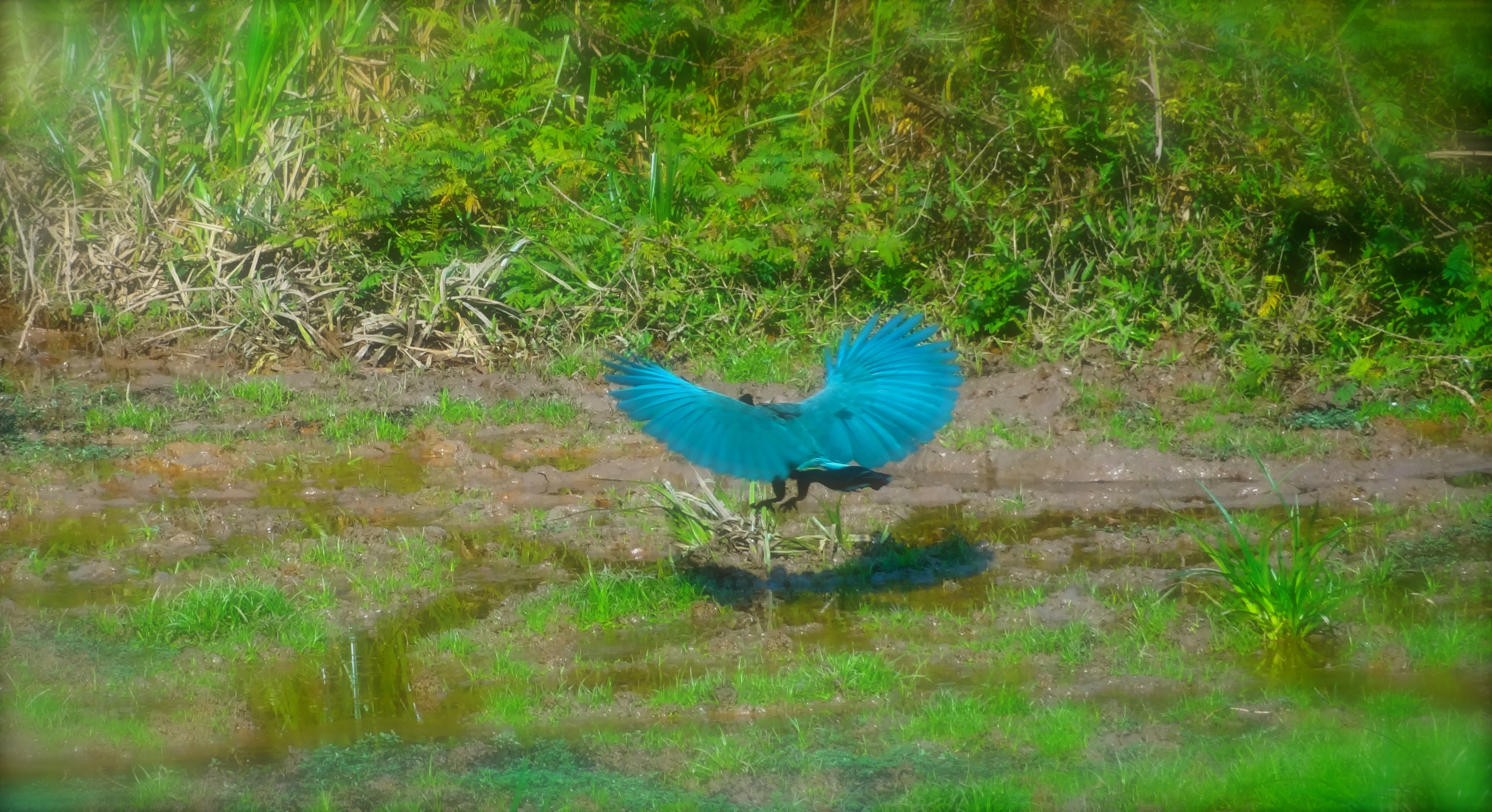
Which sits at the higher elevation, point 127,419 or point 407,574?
point 127,419

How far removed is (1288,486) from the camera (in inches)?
243

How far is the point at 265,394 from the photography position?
7.53 metres

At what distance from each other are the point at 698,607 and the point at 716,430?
0.86m

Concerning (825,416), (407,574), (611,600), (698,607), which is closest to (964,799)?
(825,416)

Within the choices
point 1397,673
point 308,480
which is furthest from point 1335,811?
point 308,480

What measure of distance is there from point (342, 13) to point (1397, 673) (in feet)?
27.2

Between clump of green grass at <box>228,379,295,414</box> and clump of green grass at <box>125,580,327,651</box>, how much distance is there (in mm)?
2601

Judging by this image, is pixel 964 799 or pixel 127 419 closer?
pixel 964 799

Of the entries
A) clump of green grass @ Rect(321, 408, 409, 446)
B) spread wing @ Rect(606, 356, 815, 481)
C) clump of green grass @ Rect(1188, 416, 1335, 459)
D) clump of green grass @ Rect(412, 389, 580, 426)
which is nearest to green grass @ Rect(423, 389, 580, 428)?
clump of green grass @ Rect(412, 389, 580, 426)

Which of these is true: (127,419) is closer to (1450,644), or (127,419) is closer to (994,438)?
(994,438)

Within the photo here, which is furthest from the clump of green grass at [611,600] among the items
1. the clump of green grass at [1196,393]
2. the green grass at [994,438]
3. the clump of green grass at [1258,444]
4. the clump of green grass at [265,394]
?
the clump of green grass at [1196,393]

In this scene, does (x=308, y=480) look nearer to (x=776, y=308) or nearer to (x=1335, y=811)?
(x=776, y=308)

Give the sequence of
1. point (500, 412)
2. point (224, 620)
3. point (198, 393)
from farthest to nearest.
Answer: point (198, 393) → point (500, 412) → point (224, 620)

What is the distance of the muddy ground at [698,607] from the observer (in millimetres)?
3650
